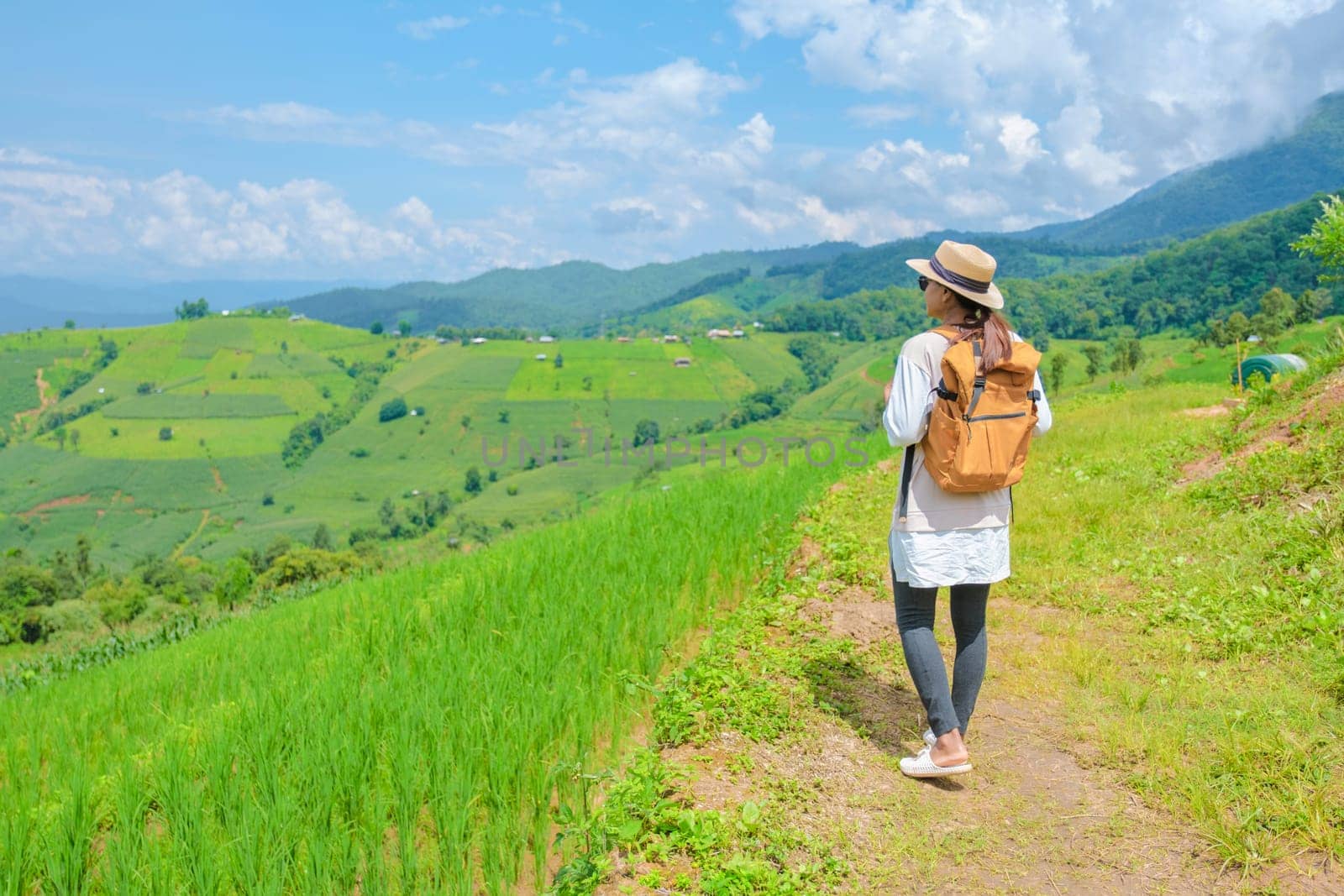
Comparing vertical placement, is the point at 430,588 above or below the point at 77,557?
above

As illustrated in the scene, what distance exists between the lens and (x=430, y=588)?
7402 mm

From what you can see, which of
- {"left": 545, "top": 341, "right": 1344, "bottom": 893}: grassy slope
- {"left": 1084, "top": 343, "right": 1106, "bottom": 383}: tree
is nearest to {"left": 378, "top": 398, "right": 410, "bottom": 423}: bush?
{"left": 1084, "top": 343, "right": 1106, "bottom": 383}: tree

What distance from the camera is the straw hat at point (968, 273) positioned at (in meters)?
3.24

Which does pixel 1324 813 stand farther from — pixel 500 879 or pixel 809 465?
pixel 809 465

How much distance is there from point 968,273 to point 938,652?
63.4 inches

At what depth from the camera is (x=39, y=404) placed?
148 metres

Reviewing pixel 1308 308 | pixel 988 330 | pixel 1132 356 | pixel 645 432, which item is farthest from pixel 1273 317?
pixel 645 432

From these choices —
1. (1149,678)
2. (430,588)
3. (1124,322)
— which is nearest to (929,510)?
(1149,678)

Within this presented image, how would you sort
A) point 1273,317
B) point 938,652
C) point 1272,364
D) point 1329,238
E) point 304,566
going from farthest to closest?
point 1273,317
point 304,566
point 1272,364
point 1329,238
point 938,652

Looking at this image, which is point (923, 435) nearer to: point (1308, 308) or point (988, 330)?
point (988, 330)

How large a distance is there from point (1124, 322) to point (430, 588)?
96.8 meters

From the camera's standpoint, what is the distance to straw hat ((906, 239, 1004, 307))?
324 cm

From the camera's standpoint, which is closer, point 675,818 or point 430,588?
point 675,818

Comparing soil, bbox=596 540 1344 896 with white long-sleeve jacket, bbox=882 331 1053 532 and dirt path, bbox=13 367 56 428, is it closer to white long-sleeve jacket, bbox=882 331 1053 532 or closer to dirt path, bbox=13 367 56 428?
white long-sleeve jacket, bbox=882 331 1053 532
